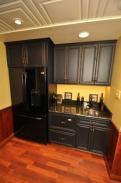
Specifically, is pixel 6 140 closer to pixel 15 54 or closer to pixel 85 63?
pixel 15 54

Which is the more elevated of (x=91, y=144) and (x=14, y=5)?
(x=14, y=5)

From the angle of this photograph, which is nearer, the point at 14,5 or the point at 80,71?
the point at 14,5

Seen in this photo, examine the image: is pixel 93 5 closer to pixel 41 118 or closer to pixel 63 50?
pixel 63 50

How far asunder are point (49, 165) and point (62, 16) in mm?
2478

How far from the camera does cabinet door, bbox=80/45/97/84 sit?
214 cm

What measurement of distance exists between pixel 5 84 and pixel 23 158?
67.1 inches

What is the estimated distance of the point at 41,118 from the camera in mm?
2279

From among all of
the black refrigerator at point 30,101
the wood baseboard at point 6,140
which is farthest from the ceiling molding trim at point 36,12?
the wood baseboard at point 6,140

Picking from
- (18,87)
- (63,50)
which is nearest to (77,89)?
(63,50)

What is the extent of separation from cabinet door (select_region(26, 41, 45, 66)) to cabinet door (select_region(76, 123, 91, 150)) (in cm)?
161

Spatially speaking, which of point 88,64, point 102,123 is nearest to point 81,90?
point 88,64

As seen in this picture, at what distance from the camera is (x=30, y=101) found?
7.61 feet

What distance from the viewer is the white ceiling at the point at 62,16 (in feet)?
3.43

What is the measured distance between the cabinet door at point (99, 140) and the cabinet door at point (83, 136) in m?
0.10
